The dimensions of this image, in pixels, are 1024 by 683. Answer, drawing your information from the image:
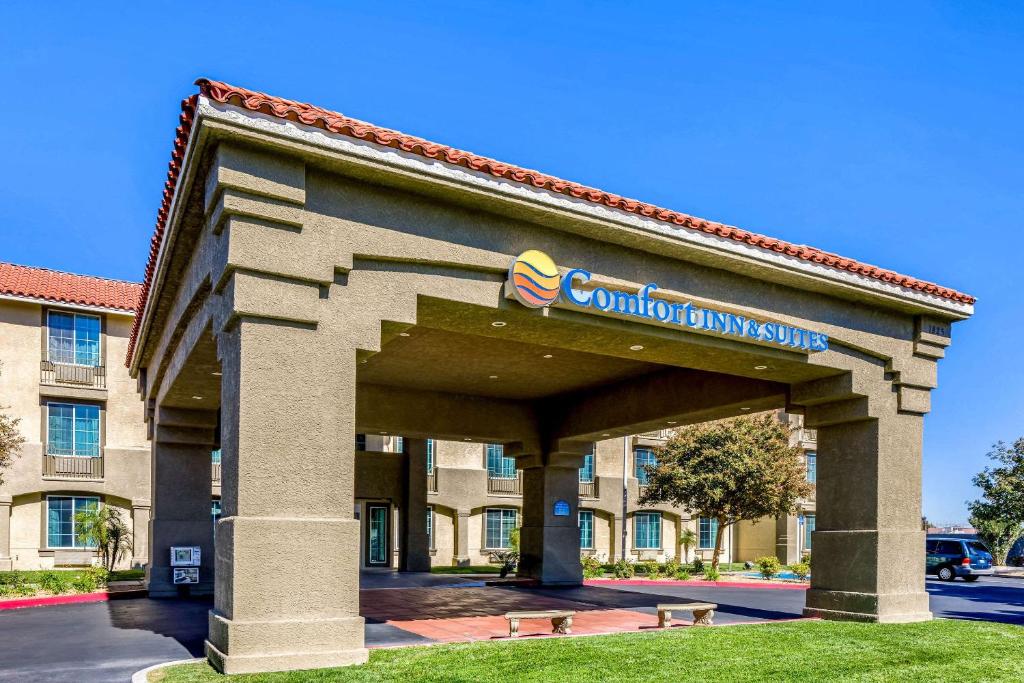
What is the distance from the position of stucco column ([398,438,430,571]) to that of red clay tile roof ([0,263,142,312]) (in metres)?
10.6

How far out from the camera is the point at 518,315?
12.2 m

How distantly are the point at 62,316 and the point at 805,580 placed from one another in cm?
2761

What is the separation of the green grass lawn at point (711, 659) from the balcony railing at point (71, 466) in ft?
77.6

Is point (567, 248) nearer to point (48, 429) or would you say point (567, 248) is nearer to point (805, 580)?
point (805, 580)

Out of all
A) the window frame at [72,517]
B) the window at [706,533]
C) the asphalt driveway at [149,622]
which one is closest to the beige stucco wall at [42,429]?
the window frame at [72,517]

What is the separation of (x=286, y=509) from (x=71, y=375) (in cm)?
2464

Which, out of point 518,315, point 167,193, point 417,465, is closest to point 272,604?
point 518,315

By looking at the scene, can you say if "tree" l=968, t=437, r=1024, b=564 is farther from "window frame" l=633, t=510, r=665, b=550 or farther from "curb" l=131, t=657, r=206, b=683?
"curb" l=131, t=657, r=206, b=683

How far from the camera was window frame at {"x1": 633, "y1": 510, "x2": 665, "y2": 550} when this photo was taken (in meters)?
42.4

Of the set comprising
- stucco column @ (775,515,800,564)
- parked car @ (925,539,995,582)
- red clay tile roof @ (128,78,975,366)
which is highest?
red clay tile roof @ (128,78,975,366)

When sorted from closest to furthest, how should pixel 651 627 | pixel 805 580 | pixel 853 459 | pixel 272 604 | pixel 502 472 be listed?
1. pixel 272 604
2. pixel 651 627
3. pixel 853 459
4. pixel 805 580
5. pixel 502 472

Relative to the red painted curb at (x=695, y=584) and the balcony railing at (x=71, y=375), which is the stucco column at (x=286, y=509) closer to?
the red painted curb at (x=695, y=584)

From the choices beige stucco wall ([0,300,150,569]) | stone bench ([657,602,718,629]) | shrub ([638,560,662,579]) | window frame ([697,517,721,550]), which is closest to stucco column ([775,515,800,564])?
window frame ([697,517,721,550])

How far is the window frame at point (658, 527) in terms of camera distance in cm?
4244
